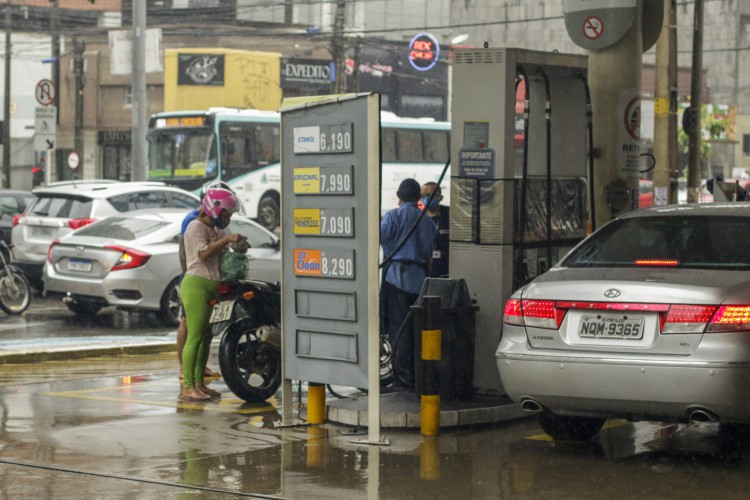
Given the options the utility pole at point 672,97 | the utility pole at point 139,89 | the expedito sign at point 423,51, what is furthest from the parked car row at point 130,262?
the expedito sign at point 423,51

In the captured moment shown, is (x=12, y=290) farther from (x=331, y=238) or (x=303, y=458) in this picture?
(x=303, y=458)

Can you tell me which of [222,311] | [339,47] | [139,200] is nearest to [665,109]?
[139,200]

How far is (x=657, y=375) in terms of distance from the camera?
7.73 meters

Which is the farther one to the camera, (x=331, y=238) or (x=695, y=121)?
(x=695, y=121)

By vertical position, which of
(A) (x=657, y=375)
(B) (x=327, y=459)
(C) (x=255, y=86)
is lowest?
(B) (x=327, y=459)

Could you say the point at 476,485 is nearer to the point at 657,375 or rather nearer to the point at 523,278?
the point at 657,375

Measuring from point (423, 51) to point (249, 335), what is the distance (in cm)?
4672

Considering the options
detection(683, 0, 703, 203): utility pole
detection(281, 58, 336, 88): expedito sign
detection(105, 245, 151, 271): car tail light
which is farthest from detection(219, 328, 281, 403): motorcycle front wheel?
detection(281, 58, 336, 88): expedito sign

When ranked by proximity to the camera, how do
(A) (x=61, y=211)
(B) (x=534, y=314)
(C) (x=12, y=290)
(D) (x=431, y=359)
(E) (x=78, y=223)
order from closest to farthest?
(B) (x=534, y=314) → (D) (x=431, y=359) → (C) (x=12, y=290) → (E) (x=78, y=223) → (A) (x=61, y=211)

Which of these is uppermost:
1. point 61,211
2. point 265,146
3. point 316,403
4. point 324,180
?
point 265,146

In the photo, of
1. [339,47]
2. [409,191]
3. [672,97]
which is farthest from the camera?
[339,47]

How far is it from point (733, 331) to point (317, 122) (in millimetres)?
3215

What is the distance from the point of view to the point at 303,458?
845 centimetres

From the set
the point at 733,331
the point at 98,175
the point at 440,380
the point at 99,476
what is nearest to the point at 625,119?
the point at 440,380
